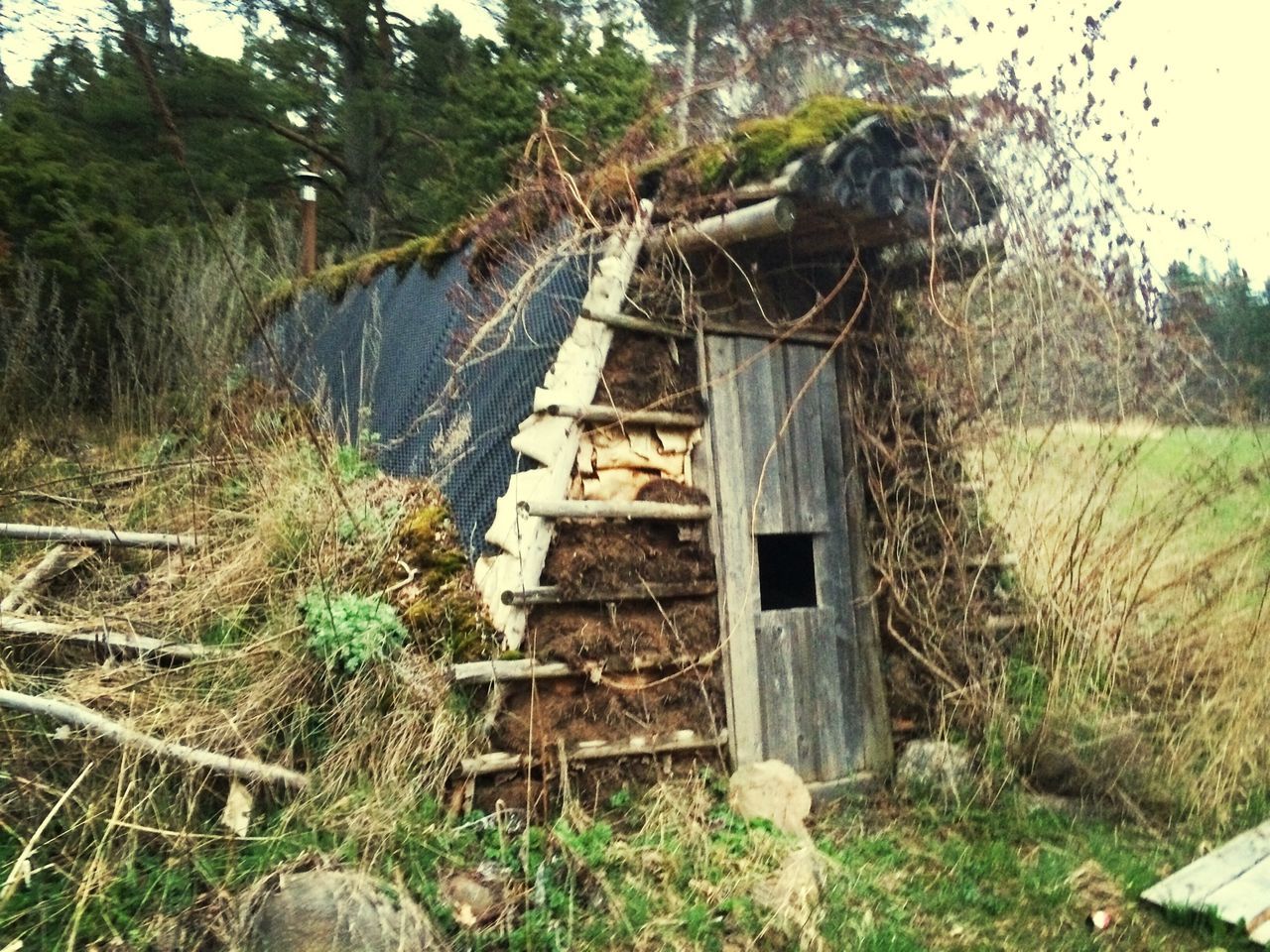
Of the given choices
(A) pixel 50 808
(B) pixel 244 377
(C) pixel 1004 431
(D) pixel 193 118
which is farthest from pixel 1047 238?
→ (D) pixel 193 118

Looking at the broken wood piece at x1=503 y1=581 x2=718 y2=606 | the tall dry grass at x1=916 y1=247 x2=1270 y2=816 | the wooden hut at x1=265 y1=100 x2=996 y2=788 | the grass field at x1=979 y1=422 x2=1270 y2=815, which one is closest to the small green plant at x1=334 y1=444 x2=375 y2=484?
the wooden hut at x1=265 y1=100 x2=996 y2=788

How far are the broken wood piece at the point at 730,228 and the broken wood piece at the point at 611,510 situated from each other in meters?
1.32

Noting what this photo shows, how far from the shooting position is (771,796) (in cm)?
463

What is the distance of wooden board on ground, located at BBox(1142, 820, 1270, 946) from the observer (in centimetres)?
398

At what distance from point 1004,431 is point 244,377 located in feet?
19.5

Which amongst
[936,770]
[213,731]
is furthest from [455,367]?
[936,770]

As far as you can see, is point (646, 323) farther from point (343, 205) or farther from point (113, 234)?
point (343, 205)

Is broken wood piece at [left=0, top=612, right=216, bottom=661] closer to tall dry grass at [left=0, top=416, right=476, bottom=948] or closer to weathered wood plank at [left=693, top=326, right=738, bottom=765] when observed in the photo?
tall dry grass at [left=0, top=416, right=476, bottom=948]

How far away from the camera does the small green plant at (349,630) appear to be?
4.11 metres

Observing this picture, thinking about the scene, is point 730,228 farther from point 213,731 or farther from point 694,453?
point 213,731

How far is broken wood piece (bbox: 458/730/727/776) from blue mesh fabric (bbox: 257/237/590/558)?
1101mm

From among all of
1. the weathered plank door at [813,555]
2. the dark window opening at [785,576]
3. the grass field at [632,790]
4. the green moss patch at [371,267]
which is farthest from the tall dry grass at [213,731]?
the dark window opening at [785,576]

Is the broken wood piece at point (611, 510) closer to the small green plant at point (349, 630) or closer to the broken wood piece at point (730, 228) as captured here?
the small green plant at point (349, 630)

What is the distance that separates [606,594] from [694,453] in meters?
0.97
